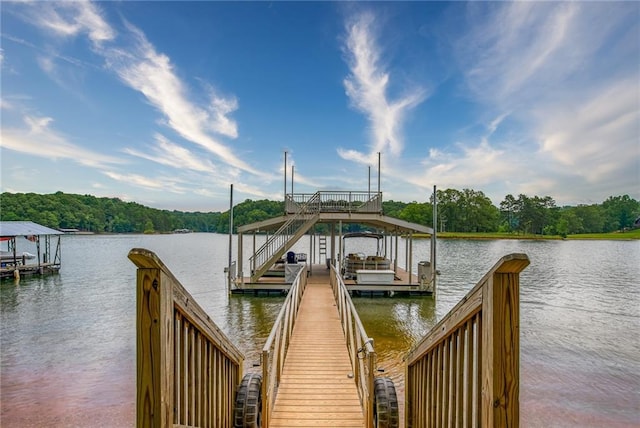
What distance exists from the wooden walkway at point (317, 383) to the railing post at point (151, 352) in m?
2.60

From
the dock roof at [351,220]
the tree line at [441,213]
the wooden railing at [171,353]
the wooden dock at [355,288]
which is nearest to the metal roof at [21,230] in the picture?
the dock roof at [351,220]

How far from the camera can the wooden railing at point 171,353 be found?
1446mm

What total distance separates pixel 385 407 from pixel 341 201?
1348cm

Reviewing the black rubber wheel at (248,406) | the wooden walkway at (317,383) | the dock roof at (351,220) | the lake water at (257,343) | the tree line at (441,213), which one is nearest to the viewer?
the black rubber wheel at (248,406)

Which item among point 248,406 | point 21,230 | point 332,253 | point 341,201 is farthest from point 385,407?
point 21,230

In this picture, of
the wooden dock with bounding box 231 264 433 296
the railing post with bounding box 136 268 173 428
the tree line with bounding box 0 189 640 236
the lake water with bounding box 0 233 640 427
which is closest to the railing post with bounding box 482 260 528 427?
the railing post with bounding box 136 268 173 428

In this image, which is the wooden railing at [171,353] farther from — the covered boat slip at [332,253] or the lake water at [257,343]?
the covered boat slip at [332,253]

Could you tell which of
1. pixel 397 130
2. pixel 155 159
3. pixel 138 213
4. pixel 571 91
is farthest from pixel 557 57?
pixel 138 213

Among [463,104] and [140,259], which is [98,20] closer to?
[140,259]

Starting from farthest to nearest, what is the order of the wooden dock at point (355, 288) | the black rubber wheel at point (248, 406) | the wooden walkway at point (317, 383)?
the wooden dock at point (355, 288) → the wooden walkway at point (317, 383) → the black rubber wheel at point (248, 406)

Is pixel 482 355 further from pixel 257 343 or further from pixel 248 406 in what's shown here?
pixel 257 343

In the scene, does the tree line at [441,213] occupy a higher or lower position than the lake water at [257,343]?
higher

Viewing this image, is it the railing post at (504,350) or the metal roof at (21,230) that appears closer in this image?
the railing post at (504,350)

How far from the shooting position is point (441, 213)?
8406 centimetres
